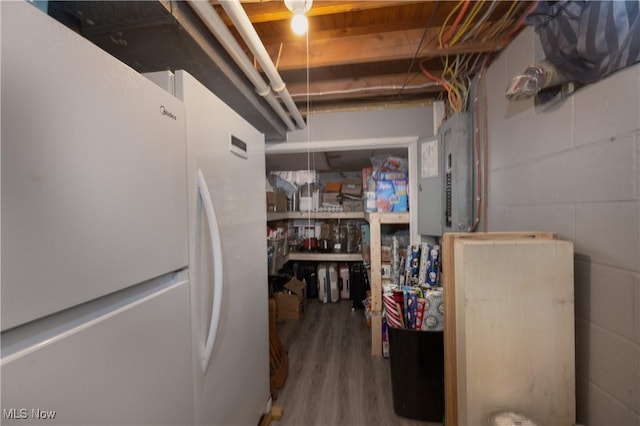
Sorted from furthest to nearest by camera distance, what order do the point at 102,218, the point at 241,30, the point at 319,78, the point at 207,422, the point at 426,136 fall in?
the point at 426,136
the point at 319,78
the point at 241,30
the point at 207,422
the point at 102,218

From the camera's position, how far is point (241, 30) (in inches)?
37.6

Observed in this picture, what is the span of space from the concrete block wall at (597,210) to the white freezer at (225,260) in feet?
4.25

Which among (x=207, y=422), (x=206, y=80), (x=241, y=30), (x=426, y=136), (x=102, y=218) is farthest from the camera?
(x=426, y=136)

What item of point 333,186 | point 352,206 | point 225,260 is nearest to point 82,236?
point 225,260

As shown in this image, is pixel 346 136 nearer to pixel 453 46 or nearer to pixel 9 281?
pixel 453 46

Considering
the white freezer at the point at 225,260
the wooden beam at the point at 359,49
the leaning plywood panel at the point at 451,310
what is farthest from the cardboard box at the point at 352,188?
the leaning plywood panel at the point at 451,310

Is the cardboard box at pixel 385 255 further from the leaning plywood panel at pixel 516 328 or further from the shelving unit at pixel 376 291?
the leaning plywood panel at pixel 516 328

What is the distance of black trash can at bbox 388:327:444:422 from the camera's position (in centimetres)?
134

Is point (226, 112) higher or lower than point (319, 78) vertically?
lower

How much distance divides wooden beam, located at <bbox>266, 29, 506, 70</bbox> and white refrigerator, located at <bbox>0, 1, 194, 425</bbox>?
1.11 m

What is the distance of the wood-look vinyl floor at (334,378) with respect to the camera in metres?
1.42

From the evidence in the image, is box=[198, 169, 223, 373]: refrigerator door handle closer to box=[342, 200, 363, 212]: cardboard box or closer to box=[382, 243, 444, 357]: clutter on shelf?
box=[382, 243, 444, 357]: clutter on shelf

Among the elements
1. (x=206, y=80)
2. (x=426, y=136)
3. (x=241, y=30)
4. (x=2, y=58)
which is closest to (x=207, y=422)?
(x=2, y=58)

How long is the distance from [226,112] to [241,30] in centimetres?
32
